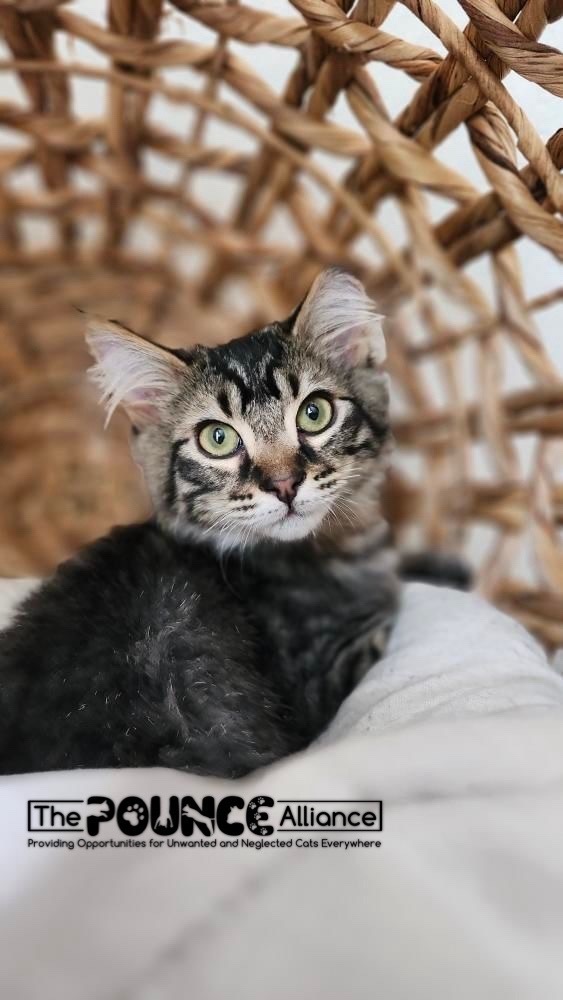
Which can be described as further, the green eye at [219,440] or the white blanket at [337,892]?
the green eye at [219,440]

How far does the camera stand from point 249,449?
0.53 metres

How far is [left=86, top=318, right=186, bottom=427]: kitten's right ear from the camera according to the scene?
1.67ft

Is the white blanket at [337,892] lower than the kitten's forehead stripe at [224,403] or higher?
lower

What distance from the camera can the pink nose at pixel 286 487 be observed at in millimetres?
526

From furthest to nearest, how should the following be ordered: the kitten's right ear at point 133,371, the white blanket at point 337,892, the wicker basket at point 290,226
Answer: the wicker basket at point 290,226 < the kitten's right ear at point 133,371 < the white blanket at point 337,892

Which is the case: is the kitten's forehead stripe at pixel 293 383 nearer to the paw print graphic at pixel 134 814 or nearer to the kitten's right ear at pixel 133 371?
the kitten's right ear at pixel 133 371

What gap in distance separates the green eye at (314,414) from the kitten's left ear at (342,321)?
42 millimetres

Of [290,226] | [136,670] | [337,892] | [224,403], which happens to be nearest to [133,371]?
[224,403]

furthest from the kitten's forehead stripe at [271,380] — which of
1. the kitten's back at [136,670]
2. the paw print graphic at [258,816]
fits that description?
the paw print graphic at [258,816]

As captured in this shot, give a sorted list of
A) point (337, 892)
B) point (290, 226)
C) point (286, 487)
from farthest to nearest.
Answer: point (290, 226) → point (286, 487) → point (337, 892)

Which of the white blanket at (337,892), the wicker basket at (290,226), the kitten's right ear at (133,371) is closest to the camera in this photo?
the white blanket at (337,892)

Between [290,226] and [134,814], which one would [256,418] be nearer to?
[134,814]

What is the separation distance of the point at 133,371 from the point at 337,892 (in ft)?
1.09

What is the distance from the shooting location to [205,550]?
1.98 ft
